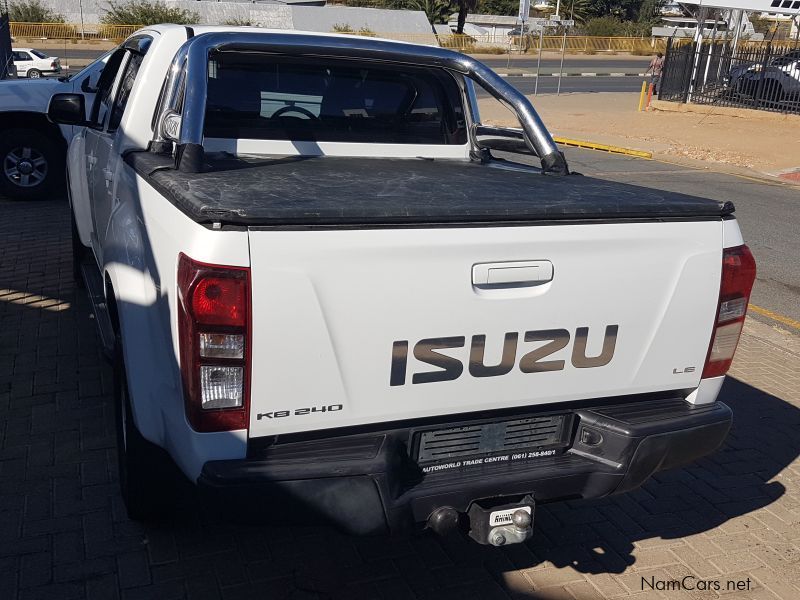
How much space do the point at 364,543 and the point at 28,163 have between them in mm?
8712

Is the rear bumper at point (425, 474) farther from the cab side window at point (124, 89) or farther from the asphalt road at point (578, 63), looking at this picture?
the asphalt road at point (578, 63)

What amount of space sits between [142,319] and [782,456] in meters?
3.58

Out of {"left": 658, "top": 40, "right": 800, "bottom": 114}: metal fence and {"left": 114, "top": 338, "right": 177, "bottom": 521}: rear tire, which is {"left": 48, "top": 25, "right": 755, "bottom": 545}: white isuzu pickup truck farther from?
{"left": 658, "top": 40, "right": 800, "bottom": 114}: metal fence

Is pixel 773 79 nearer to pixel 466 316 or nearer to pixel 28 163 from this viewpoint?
pixel 28 163

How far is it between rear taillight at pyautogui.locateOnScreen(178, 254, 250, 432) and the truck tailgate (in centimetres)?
4

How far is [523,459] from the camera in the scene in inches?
119

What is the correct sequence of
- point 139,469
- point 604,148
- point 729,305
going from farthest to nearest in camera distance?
point 604,148 < point 139,469 < point 729,305

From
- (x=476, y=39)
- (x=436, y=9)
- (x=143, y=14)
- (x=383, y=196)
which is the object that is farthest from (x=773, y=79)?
→ (x=436, y=9)

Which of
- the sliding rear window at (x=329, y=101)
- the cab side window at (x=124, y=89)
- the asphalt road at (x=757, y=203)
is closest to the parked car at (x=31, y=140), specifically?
the cab side window at (x=124, y=89)

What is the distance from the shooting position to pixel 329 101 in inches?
183

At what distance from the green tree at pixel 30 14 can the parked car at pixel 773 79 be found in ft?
146

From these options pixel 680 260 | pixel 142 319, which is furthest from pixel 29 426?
pixel 680 260

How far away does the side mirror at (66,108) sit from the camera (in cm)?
492

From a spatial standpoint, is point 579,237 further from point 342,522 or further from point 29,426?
point 29,426
